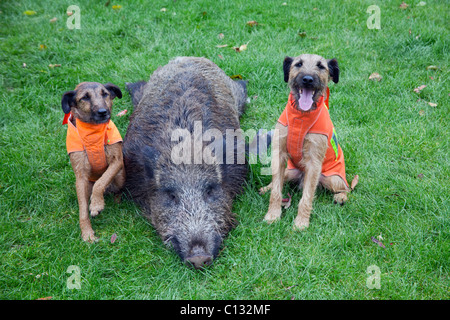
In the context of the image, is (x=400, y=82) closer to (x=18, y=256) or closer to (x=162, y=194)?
(x=162, y=194)

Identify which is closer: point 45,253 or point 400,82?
point 45,253

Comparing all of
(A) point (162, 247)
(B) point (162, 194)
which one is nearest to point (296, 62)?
(B) point (162, 194)

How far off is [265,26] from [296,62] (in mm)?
4433

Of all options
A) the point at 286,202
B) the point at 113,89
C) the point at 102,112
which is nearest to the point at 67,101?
the point at 102,112

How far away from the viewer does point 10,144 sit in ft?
18.5

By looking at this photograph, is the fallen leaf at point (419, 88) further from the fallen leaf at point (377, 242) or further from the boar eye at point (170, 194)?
the boar eye at point (170, 194)

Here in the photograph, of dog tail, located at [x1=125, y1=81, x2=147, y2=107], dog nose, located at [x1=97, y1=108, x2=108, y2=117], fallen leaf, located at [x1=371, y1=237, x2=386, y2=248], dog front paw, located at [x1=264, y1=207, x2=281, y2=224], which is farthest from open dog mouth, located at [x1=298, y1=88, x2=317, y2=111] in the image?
dog tail, located at [x1=125, y1=81, x2=147, y2=107]

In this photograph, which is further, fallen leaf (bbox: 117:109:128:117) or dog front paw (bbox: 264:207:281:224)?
fallen leaf (bbox: 117:109:128:117)

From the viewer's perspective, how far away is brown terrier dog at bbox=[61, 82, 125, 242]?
405 centimetres

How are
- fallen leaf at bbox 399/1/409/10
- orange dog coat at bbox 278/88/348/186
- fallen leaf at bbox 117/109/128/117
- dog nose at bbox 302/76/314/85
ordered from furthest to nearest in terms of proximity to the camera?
fallen leaf at bbox 399/1/409/10 → fallen leaf at bbox 117/109/128/117 → orange dog coat at bbox 278/88/348/186 → dog nose at bbox 302/76/314/85

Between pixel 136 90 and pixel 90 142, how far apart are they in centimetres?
250

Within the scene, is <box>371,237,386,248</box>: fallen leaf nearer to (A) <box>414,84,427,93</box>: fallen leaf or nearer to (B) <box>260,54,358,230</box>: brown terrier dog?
(B) <box>260,54,358,230</box>: brown terrier dog

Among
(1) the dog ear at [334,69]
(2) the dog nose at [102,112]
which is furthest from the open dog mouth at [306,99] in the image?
(2) the dog nose at [102,112]

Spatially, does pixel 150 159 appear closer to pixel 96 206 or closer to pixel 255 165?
pixel 96 206
